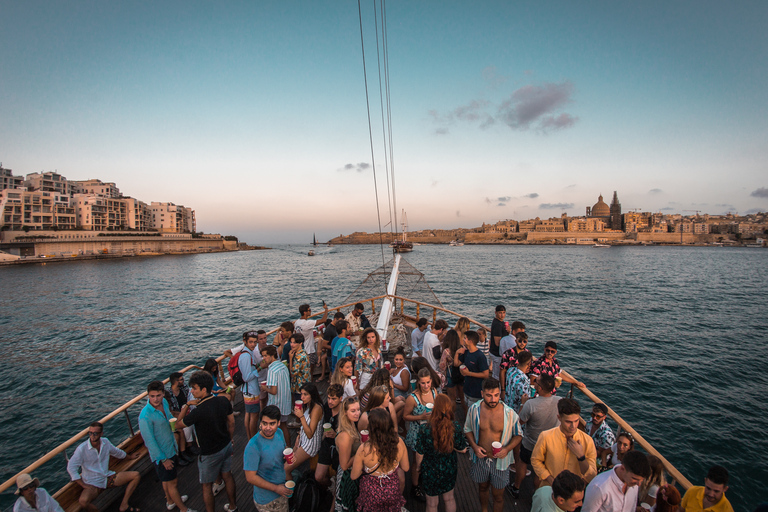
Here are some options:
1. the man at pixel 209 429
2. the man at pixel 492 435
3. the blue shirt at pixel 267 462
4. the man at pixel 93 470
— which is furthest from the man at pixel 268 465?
the man at pixel 93 470

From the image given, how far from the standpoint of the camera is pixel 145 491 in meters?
4.06

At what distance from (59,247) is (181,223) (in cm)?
4717

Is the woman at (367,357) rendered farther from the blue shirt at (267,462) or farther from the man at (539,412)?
the man at (539,412)

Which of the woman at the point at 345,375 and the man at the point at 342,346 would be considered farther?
the man at the point at 342,346

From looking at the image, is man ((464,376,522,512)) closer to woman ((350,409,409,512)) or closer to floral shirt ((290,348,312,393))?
woman ((350,409,409,512))

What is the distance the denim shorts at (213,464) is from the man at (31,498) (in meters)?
1.24

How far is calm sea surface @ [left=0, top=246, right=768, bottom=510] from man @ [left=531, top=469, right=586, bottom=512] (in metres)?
7.62

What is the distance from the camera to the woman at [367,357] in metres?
4.39

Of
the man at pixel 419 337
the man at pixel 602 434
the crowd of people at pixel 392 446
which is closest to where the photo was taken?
the crowd of people at pixel 392 446

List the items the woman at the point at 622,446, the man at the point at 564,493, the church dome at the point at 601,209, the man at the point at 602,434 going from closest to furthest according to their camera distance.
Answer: the man at the point at 564,493
the woman at the point at 622,446
the man at the point at 602,434
the church dome at the point at 601,209

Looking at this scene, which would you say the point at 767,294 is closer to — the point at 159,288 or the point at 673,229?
the point at 159,288

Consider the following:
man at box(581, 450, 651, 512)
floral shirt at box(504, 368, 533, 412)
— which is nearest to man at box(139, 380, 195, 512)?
floral shirt at box(504, 368, 533, 412)

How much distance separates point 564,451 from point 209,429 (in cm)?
341

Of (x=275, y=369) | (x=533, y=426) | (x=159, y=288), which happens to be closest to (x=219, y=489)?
(x=275, y=369)
